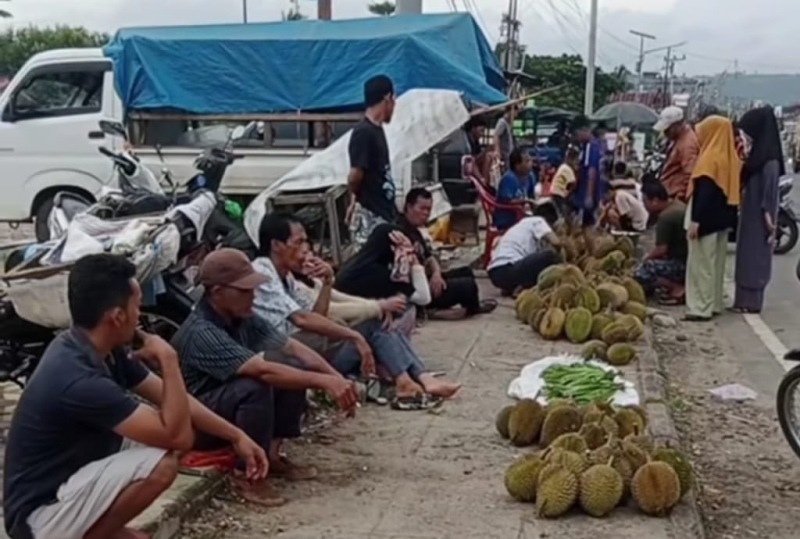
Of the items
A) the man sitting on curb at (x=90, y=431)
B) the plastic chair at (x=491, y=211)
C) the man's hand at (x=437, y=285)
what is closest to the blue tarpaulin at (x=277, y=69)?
the plastic chair at (x=491, y=211)

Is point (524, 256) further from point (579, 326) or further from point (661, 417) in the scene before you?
point (661, 417)

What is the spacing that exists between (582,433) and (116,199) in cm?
416

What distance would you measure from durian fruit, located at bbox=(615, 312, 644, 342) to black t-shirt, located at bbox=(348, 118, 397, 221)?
6.22ft

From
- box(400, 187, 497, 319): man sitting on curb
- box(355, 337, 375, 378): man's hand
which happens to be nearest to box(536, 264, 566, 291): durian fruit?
box(400, 187, 497, 319): man sitting on curb

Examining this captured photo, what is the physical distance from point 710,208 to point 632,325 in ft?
6.33

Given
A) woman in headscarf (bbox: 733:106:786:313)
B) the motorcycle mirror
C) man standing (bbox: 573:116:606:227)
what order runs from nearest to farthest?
woman in headscarf (bbox: 733:106:786:313) < the motorcycle mirror < man standing (bbox: 573:116:606:227)

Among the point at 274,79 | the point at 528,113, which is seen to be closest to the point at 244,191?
the point at 274,79

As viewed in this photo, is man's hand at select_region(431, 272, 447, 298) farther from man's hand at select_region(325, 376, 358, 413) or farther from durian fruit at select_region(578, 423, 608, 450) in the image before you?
man's hand at select_region(325, 376, 358, 413)

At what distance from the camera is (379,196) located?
834 centimetres

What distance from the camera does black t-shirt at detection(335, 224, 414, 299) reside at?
23.8 ft

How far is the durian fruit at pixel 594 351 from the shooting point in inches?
306

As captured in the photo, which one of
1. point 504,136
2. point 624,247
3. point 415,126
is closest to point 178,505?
point 415,126

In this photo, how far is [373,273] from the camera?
7.27m

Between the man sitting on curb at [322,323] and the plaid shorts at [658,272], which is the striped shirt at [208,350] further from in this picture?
the plaid shorts at [658,272]
